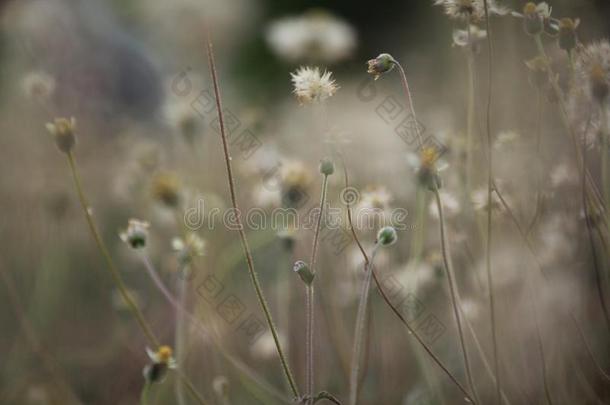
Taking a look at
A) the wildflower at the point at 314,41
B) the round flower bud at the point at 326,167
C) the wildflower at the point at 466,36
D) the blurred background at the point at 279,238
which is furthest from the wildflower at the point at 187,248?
the wildflower at the point at 314,41

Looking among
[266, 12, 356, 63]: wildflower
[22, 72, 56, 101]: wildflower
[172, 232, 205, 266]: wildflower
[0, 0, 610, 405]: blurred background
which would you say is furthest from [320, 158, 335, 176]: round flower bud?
[266, 12, 356, 63]: wildflower

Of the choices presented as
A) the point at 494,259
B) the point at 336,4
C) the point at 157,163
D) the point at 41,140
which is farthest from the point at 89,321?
the point at 336,4

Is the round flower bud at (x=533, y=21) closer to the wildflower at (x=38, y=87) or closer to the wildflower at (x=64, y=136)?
the wildflower at (x=64, y=136)

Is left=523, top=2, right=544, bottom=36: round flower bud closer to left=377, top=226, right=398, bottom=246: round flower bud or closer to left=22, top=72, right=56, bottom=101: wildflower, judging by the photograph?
left=377, top=226, right=398, bottom=246: round flower bud

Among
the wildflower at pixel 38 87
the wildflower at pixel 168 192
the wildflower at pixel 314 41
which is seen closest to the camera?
the wildflower at pixel 168 192

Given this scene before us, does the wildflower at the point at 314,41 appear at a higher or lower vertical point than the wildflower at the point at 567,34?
higher

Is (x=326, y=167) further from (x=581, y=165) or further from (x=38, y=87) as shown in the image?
(x=38, y=87)

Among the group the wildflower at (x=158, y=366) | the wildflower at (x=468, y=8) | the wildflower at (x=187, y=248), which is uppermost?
the wildflower at (x=468, y=8)
